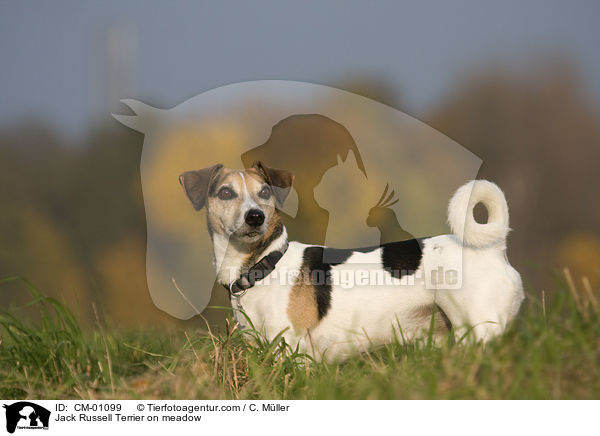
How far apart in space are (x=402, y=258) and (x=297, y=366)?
49.8 inches

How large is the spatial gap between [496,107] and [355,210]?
6.26 metres

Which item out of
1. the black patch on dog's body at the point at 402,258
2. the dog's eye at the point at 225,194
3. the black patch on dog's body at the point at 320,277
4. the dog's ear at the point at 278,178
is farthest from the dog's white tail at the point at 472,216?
the dog's eye at the point at 225,194

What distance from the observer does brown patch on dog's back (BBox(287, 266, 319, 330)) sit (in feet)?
13.5

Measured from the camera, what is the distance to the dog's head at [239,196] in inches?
159

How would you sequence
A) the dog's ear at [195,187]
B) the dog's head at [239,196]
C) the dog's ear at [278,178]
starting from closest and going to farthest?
the dog's head at [239,196], the dog's ear at [195,187], the dog's ear at [278,178]

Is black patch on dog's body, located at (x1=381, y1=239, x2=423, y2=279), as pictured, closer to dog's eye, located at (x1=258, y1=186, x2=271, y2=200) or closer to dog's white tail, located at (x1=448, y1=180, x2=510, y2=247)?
dog's white tail, located at (x1=448, y1=180, x2=510, y2=247)

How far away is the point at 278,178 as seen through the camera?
176 inches

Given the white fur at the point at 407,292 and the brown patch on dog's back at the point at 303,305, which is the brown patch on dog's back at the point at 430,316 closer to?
the white fur at the point at 407,292

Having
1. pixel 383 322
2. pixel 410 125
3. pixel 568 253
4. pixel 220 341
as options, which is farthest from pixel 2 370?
pixel 568 253

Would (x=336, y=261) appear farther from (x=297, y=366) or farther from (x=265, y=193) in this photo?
(x=297, y=366)

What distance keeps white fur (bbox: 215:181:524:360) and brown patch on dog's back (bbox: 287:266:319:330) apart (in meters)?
0.04
